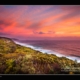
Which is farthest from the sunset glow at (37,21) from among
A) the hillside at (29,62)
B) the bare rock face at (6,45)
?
the hillside at (29,62)

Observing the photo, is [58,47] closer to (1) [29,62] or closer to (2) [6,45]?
(1) [29,62]

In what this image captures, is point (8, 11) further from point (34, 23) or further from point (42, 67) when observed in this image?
point (42, 67)

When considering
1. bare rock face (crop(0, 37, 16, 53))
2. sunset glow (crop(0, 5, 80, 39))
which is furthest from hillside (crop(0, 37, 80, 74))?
sunset glow (crop(0, 5, 80, 39))

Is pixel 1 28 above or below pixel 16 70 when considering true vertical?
above

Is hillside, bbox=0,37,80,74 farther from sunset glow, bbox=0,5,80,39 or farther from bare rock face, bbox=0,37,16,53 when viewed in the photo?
sunset glow, bbox=0,5,80,39

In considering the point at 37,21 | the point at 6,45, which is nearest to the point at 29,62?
the point at 6,45
